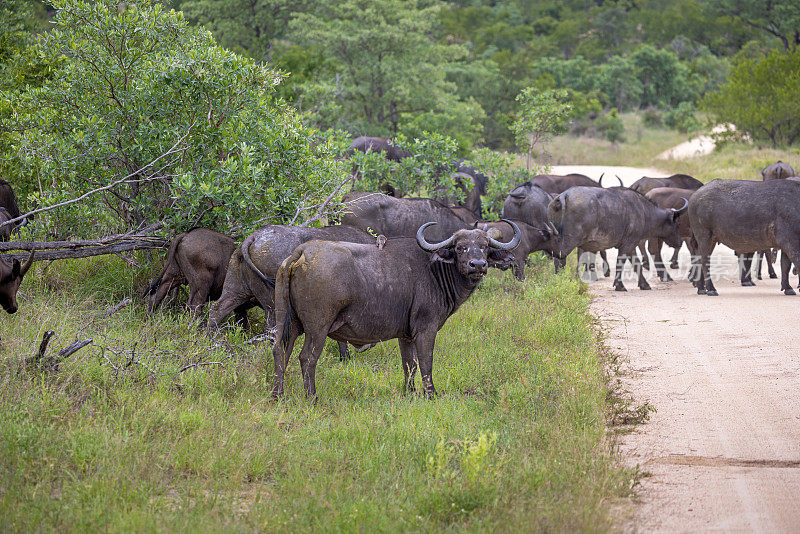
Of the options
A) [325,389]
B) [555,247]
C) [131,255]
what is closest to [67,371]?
[325,389]

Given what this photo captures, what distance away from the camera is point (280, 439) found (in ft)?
18.7

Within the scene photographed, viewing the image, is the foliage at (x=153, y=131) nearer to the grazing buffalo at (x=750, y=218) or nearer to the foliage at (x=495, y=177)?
the foliage at (x=495, y=177)

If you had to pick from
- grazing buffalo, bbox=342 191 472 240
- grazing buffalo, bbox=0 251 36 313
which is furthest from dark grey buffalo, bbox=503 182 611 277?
grazing buffalo, bbox=0 251 36 313

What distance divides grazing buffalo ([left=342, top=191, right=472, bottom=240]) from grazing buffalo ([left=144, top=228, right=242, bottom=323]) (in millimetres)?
2775

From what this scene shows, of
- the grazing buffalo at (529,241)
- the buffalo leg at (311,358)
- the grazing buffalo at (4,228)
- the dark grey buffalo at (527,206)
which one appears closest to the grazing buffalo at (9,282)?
the grazing buffalo at (4,228)

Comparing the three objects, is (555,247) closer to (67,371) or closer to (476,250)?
(476,250)

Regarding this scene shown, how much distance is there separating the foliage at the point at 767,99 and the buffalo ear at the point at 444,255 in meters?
28.8

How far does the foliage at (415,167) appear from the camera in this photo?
43.8ft

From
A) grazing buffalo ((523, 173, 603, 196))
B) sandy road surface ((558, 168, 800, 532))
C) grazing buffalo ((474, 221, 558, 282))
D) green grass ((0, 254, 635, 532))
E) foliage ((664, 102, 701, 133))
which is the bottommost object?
sandy road surface ((558, 168, 800, 532))

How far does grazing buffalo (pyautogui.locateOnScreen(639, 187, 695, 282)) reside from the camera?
47.9 ft

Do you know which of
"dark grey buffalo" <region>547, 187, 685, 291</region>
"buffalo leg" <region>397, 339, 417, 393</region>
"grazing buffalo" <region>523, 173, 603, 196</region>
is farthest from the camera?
"grazing buffalo" <region>523, 173, 603, 196</region>

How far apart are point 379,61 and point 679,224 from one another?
47.3ft

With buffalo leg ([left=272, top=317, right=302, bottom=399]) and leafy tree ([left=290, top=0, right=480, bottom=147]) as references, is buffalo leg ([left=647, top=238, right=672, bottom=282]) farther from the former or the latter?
leafy tree ([left=290, top=0, right=480, bottom=147])

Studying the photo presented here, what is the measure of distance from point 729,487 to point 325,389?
11.2 feet
